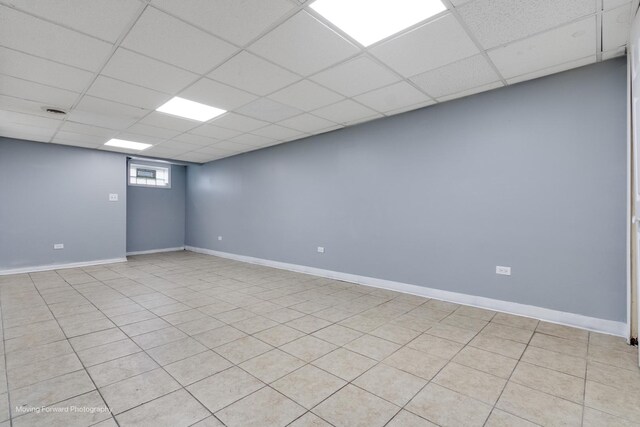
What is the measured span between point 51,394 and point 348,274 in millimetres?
3952

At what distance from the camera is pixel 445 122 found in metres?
4.04

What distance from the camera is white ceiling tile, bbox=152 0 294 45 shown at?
209 cm

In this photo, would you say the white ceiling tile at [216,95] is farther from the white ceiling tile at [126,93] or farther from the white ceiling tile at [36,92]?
the white ceiling tile at [36,92]

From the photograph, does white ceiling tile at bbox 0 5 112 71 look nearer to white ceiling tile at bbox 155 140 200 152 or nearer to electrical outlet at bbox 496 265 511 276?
white ceiling tile at bbox 155 140 200 152

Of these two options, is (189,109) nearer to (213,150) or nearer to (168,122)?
(168,122)

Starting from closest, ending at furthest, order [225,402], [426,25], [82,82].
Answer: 1. [225,402]
2. [426,25]
3. [82,82]

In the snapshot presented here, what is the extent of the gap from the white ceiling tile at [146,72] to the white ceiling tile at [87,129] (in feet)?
8.36

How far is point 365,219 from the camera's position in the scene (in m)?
4.92

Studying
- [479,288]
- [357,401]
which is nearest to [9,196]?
[357,401]

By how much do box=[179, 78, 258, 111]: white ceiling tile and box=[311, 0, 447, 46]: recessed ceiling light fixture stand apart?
1708 mm

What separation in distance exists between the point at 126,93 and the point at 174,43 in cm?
155

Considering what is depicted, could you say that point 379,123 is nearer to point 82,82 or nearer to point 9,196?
point 82,82

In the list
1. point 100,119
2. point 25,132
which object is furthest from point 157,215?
point 100,119

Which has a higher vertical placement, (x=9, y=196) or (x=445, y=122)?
(x=445, y=122)
